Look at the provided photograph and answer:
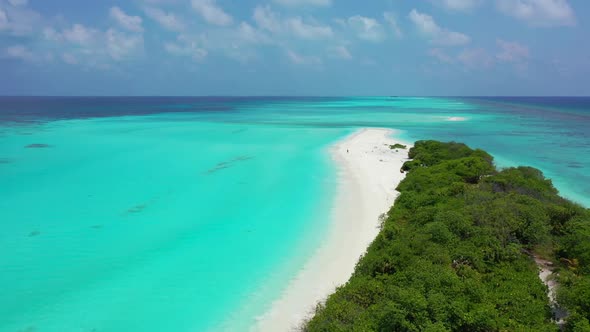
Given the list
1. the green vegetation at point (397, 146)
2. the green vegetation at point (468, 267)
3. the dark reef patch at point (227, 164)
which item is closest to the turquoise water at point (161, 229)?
the dark reef patch at point (227, 164)

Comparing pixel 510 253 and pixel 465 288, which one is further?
pixel 510 253

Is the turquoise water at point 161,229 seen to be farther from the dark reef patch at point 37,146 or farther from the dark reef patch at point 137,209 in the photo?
the dark reef patch at point 37,146

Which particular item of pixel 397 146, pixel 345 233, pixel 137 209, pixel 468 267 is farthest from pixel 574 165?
pixel 137 209

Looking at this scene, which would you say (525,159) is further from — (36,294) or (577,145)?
(36,294)

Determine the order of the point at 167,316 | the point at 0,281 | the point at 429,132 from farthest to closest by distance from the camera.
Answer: the point at 429,132 → the point at 0,281 → the point at 167,316

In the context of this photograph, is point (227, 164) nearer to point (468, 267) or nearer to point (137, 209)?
point (137, 209)

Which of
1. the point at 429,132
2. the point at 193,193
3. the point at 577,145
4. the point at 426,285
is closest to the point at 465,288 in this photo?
the point at 426,285

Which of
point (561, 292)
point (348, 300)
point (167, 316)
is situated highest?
point (561, 292)
